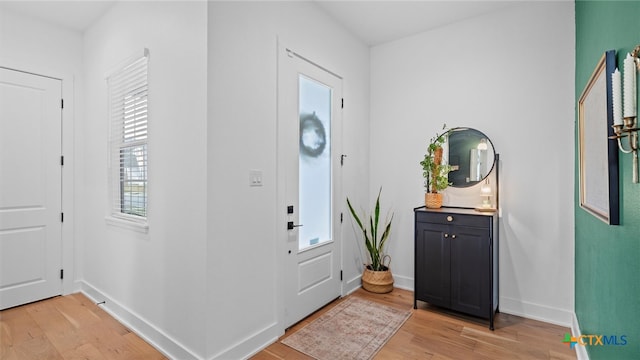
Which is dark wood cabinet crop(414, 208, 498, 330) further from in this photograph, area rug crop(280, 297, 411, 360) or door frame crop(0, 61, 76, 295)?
door frame crop(0, 61, 76, 295)

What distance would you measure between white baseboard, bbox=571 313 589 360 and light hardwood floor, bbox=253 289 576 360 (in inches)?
2.1

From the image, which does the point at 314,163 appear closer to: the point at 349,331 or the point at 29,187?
the point at 349,331

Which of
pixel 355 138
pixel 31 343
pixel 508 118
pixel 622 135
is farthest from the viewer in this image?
pixel 355 138

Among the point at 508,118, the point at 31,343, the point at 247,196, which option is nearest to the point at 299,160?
the point at 247,196

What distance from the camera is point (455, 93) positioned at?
3178 mm

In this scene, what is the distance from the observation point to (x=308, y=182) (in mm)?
2812

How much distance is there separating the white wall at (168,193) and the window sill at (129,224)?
0.17 feet

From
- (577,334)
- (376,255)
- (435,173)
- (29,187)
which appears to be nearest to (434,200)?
(435,173)

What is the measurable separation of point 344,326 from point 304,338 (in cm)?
38

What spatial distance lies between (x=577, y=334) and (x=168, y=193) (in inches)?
127

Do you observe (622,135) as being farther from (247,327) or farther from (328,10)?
(328,10)

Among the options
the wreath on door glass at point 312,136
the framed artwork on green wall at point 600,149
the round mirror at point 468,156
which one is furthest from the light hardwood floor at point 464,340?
the wreath on door glass at point 312,136

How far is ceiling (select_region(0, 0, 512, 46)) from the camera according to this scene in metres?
2.83

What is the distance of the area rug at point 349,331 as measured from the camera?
7.23 ft
